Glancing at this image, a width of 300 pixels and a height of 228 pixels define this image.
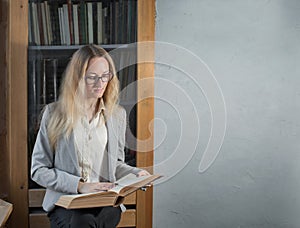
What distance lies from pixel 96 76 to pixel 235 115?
697 mm

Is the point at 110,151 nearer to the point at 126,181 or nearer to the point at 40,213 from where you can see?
the point at 126,181

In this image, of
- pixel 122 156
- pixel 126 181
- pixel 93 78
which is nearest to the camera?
pixel 126 181

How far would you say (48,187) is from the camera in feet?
5.93

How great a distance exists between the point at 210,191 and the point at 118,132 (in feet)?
1.79

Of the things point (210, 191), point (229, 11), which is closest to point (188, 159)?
point (210, 191)

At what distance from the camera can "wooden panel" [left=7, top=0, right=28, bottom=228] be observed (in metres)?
1.99

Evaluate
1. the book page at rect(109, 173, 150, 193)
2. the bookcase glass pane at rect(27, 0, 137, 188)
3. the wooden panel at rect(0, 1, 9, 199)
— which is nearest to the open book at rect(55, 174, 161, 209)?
the book page at rect(109, 173, 150, 193)

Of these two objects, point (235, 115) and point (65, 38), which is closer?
point (65, 38)

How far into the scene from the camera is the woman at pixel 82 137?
70.4 inches

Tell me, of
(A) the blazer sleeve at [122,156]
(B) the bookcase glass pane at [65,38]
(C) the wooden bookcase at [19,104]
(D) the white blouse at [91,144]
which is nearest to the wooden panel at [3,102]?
(C) the wooden bookcase at [19,104]

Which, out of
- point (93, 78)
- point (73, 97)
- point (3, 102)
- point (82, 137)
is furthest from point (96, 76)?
point (3, 102)

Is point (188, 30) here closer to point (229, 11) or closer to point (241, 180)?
point (229, 11)

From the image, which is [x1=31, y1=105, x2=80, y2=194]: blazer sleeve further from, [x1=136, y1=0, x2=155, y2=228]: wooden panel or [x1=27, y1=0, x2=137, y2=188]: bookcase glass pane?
[x1=136, y1=0, x2=155, y2=228]: wooden panel

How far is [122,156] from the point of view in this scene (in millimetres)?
2006
